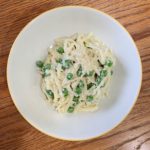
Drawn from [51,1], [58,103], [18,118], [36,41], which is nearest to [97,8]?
[51,1]

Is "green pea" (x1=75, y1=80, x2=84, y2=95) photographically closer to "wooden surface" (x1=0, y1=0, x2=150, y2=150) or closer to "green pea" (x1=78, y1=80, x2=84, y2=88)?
"green pea" (x1=78, y1=80, x2=84, y2=88)

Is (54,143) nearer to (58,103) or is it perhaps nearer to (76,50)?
(58,103)

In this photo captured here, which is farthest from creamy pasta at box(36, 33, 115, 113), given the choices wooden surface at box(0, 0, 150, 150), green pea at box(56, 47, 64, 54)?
wooden surface at box(0, 0, 150, 150)

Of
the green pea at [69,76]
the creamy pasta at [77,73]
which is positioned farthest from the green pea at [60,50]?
the green pea at [69,76]

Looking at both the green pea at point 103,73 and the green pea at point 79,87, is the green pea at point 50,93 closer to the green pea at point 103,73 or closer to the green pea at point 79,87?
the green pea at point 79,87

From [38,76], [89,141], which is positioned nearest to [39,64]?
[38,76]

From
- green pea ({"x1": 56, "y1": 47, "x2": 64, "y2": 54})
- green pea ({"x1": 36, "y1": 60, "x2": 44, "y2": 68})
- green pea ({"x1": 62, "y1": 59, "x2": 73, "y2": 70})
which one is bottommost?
green pea ({"x1": 62, "y1": 59, "x2": 73, "y2": 70})
